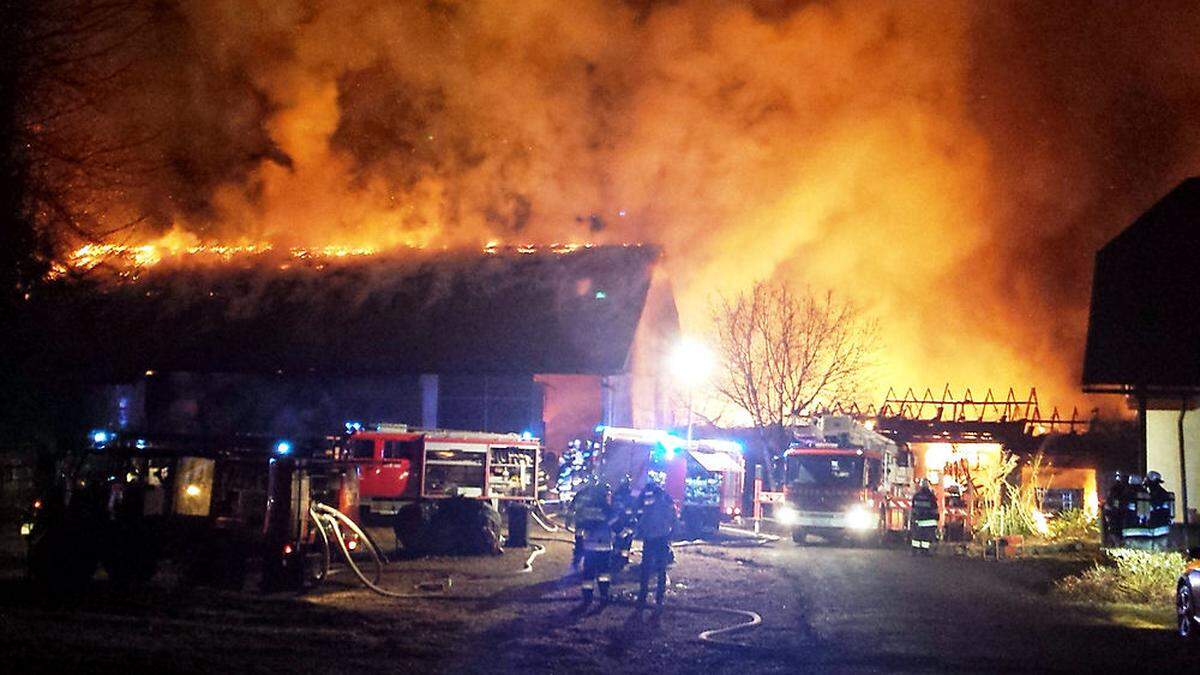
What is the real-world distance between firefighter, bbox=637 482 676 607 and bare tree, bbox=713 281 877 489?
2288 cm

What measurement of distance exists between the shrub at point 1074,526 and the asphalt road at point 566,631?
28.1 ft

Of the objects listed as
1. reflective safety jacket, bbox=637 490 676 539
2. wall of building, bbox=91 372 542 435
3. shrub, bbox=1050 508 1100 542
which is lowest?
shrub, bbox=1050 508 1100 542

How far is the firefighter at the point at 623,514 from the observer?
1511cm

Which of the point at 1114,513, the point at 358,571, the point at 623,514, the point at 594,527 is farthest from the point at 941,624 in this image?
the point at 358,571

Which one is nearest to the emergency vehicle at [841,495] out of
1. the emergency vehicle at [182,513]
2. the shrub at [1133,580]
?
the shrub at [1133,580]

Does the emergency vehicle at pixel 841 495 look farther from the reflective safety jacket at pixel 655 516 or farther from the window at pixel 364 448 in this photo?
the reflective safety jacket at pixel 655 516

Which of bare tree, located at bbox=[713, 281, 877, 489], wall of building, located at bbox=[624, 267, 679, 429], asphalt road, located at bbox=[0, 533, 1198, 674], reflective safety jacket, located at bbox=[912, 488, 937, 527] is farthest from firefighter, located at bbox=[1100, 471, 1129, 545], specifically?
bare tree, located at bbox=[713, 281, 877, 489]

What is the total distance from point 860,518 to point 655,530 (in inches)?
450

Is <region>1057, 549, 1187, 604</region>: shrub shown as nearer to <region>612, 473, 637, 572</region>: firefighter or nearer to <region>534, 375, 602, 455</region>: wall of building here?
<region>612, 473, 637, 572</region>: firefighter

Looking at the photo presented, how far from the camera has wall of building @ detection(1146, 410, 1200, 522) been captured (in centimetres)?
2241

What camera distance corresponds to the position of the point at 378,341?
3050 centimetres

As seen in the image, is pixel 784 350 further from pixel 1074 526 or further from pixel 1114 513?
pixel 1114 513

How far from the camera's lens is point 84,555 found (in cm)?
1370

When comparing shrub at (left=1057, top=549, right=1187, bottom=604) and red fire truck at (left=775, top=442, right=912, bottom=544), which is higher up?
red fire truck at (left=775, top=442, right=912, bottom=544)
